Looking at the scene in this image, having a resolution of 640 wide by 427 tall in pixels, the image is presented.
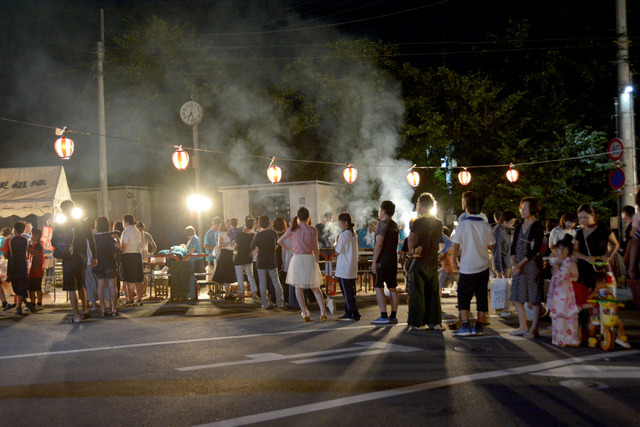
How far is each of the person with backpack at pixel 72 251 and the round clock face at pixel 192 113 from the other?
399 inches

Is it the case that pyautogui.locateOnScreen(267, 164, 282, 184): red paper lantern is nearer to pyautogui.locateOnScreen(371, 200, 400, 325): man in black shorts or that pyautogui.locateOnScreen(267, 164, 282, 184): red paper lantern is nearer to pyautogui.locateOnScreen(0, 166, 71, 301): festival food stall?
pyautogui.locateOnScreen(0, 166, 71, 301): festival food stall

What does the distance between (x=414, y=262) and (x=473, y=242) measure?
101cm

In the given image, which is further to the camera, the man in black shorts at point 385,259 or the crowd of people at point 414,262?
the man in black shorts at point 385,259

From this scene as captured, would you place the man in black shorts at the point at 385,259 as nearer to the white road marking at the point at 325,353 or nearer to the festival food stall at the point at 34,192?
the white road marking at the point at 325,353

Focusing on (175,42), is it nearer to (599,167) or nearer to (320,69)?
(320,69)

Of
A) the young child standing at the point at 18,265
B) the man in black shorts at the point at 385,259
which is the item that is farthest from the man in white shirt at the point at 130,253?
the man in black shorts at the point at 385,259

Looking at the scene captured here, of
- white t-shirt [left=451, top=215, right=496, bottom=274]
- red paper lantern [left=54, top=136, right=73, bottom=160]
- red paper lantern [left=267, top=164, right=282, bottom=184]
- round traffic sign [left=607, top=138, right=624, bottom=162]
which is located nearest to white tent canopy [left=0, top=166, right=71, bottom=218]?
red paper lantern [left=54, top=136, right=73, bottom=160]

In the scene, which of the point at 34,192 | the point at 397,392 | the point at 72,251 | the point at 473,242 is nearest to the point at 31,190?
the point at 34,192

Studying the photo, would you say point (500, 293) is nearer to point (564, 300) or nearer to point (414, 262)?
point (414, 262)

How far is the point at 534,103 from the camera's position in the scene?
28672 millimetres

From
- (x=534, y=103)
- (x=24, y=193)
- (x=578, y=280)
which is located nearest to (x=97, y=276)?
(x=578, y=280)

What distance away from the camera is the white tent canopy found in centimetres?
2025

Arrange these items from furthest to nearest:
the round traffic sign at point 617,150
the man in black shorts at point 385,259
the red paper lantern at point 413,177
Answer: the red paper lantern at point 413,177 → the round traffic sign at point 617,150 → the man in black shorts at point 385,259

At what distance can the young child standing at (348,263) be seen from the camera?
10430 mm
